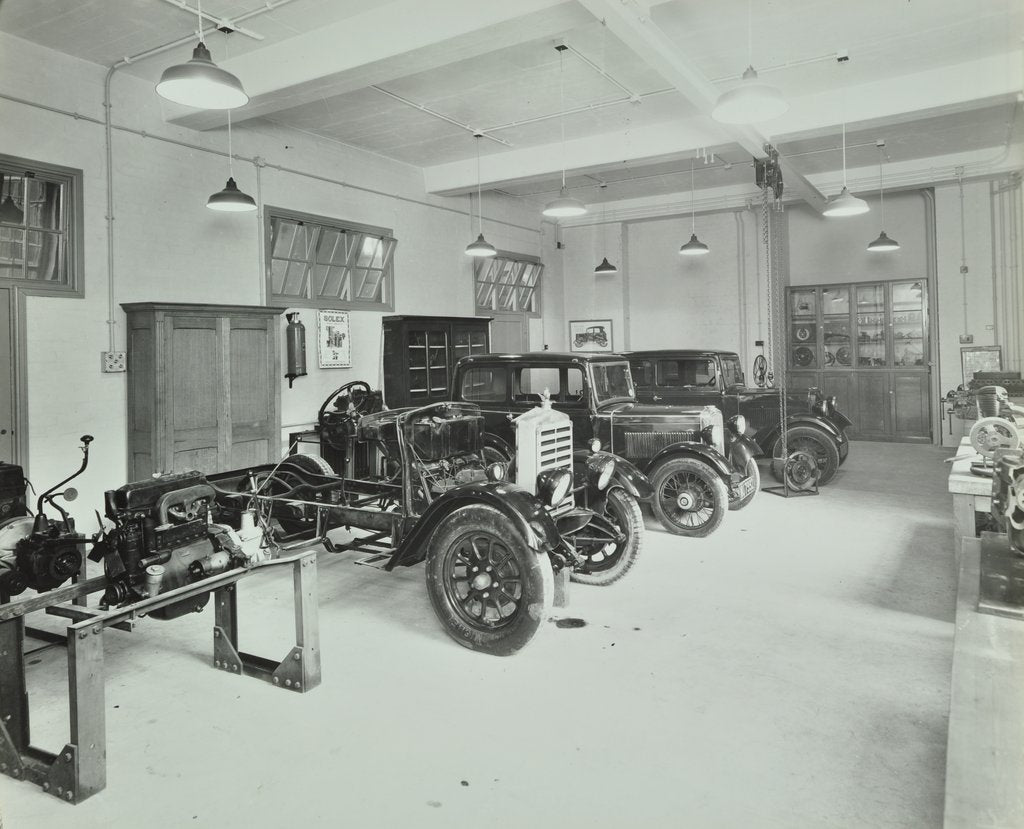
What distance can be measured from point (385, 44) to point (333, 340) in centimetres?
378

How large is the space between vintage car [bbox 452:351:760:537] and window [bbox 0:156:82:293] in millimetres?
3349

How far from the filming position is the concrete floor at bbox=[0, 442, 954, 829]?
7.86ft

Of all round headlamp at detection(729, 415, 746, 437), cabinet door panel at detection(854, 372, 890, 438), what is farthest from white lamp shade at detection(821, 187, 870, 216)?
cabinet door panel at detection(854, 372, 890, 438)

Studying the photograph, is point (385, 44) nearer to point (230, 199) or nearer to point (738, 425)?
point (230, 199)

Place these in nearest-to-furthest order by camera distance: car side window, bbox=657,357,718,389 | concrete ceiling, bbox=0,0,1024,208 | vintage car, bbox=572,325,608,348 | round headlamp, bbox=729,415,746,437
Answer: concrete ceiling, bbox=0,0,1024,208
round headlamp, bbox=729,415,746,437
car side window, bbox=657,357,718,389
vintage car, bbox=572,325,608,348

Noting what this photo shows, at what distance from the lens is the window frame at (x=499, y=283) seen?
11.2 metres

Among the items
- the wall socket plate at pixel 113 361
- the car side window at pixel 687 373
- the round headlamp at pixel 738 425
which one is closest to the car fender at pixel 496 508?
the round headlamp at pixel 738 425

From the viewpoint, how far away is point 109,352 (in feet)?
20.5

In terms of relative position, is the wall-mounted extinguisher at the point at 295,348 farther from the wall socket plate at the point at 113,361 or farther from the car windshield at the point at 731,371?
the car windshield at the point at 731,371

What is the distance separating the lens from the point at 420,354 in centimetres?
912

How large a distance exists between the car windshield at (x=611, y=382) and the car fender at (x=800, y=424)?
2229mm

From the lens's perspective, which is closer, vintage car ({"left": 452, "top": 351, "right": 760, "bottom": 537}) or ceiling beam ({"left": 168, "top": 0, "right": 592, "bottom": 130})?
ceiling beam ({"left": 168, "top": 0, "right": 592, "bottom": 130})

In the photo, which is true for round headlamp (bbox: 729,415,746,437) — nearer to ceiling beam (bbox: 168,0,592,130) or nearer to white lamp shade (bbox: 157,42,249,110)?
ceiling beam (bbox: 168,0,592,130)

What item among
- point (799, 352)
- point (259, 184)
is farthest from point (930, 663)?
point (799, 352)
